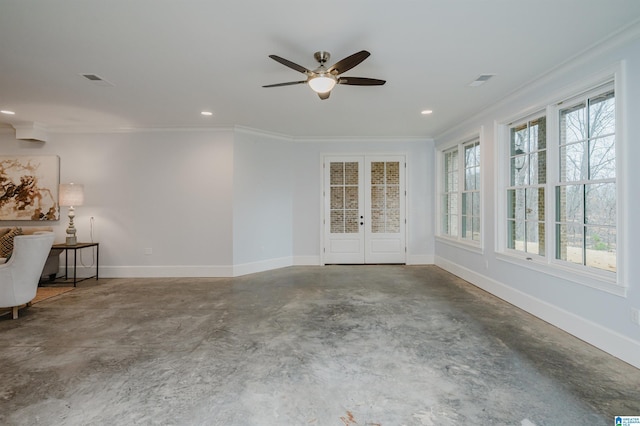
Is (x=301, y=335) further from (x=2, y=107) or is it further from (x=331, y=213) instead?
(x=2, y=107)

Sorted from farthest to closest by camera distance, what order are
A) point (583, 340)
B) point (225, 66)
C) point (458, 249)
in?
1. point (458, 249)
2. point (225, 66)
3. point (583, 340)

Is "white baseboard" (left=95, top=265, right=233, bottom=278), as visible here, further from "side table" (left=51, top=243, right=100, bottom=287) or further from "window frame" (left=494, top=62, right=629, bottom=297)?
"window frame" (left=494, top=62, right=629, bottom=297)

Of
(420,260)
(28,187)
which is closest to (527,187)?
(420,260)

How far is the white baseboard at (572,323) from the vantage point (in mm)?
2359

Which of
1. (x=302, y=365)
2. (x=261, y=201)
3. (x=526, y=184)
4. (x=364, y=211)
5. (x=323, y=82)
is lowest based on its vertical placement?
(x=302, y=365)

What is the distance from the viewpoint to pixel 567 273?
9.60 ft

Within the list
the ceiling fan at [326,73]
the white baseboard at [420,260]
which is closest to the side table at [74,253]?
the ceiling fan at [326,73]

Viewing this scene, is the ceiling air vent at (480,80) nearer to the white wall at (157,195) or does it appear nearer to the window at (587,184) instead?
the window at (587,184)

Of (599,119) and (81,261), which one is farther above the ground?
(599,119)

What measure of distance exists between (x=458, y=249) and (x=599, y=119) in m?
2.87

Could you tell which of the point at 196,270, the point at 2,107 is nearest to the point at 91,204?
the point at 2,107

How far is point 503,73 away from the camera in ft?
10.5

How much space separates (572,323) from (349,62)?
3.25 meters

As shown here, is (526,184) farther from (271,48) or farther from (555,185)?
(271,48)
